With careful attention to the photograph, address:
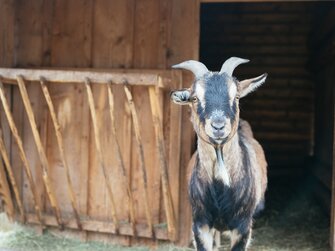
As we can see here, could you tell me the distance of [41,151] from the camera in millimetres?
5070

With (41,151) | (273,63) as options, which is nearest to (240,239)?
(41,151)

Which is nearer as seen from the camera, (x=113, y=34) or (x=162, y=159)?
(x=162, y=159)

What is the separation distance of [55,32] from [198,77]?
2.22 metres

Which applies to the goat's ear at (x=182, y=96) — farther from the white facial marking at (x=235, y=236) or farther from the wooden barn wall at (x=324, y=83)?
the wooden barn wall at (x=324, y=83)

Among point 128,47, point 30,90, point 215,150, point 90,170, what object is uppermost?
point 128,47

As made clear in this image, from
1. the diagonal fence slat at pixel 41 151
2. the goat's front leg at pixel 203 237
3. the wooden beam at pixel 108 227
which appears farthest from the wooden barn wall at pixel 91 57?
the goat's front leg at pixel 203 237

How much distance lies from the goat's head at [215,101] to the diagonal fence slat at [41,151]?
165cm

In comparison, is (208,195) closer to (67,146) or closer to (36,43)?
(67,146)

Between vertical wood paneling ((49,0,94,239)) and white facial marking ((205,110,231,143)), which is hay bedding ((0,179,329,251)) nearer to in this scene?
vertical wood paneling ((49,0,94,239))

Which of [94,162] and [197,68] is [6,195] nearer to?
[94,162]

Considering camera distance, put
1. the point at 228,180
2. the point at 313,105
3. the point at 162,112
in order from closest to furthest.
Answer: the point at 228,180
the point at 162,112
the point at 313,105

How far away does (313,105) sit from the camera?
1029cm

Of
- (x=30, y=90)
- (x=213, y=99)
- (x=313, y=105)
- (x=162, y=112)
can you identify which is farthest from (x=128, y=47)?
(x=313, y=105)

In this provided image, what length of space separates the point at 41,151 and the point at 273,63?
6319mm
